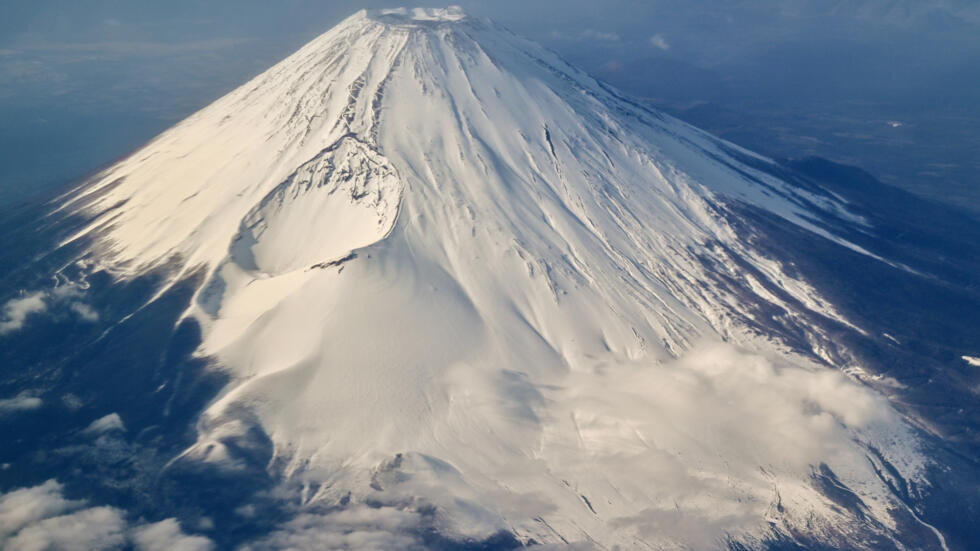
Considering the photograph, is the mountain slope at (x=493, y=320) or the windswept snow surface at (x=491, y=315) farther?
the windswept snow surface at (x=491, y=315)

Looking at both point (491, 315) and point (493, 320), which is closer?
point (493, 320)

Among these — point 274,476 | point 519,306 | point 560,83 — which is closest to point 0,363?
point 274,476

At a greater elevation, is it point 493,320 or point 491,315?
point 491,315

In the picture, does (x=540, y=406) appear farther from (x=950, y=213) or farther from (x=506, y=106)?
(x=950, y=213)

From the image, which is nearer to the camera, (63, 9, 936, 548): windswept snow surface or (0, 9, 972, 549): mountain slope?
(0, 9, 972, 549): mountain slope
